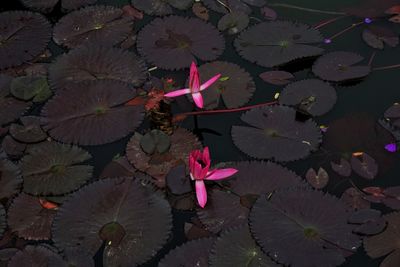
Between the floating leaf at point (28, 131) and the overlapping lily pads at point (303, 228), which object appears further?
the floating leaf at point (28, 131)

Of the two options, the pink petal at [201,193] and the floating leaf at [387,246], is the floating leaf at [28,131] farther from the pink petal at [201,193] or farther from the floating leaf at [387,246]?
the floating leaf at [387,246]

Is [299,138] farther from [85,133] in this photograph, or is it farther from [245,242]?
[85,133]

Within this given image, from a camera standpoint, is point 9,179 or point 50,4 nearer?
point 9,179

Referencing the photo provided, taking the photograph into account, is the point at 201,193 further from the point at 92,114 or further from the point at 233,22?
the point at 233,22

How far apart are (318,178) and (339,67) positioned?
3.00 feet

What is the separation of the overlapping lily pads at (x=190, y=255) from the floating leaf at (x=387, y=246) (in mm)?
768

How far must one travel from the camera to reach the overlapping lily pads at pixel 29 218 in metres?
2.67

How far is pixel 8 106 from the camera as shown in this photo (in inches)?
129

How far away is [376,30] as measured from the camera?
3.75 meters

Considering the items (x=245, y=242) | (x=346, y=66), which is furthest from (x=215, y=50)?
(x=245, y=242)

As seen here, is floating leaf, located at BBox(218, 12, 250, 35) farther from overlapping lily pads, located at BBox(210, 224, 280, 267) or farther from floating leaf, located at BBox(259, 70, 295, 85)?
overlapping lily pads, located at BBox(210, 224, 280, 267)

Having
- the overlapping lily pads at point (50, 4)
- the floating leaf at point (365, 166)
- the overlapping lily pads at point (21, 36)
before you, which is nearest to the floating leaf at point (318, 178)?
the floating leaf at point (365, 166)

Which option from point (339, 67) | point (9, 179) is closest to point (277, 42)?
point (339, 67)

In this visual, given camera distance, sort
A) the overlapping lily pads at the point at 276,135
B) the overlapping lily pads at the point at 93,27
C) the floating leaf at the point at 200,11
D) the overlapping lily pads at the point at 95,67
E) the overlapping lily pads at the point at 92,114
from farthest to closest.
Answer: the floating leaf at the point at 200,11, the overlapping lily pads at the point at 93,27, the overlapping lily pads at the point at 95,67, the overlapping lily pads at the point at 92,114, the overlapping lily pads at the point at 276,135
